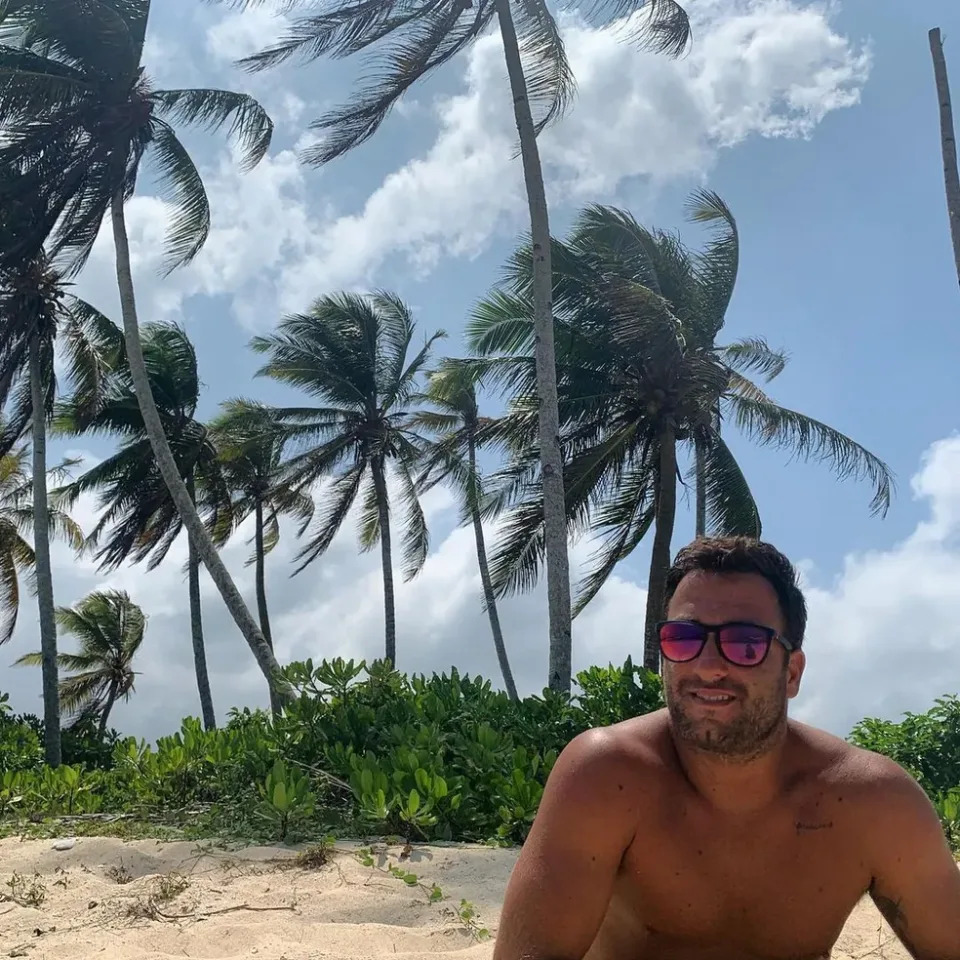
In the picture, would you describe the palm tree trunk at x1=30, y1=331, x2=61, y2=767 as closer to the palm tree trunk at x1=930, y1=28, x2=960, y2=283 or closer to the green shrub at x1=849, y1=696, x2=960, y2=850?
the green shrub at x1=849, y1=696, x2=960, y2=850

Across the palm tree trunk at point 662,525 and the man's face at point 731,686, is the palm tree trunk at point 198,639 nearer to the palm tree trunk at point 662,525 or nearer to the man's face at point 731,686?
the palm tree trunk at point 662,525

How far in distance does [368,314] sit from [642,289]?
373 inches

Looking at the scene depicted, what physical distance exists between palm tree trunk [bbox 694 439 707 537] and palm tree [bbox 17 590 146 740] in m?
19.5

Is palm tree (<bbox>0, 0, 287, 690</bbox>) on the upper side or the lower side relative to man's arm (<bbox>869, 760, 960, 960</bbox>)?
upper

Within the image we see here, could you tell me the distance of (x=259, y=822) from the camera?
5.37 m

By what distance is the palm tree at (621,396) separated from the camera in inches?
601

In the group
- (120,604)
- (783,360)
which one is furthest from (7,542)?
(783,360)

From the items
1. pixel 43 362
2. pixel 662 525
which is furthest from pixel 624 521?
pixel 43 362

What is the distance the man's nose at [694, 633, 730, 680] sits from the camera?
187 cm

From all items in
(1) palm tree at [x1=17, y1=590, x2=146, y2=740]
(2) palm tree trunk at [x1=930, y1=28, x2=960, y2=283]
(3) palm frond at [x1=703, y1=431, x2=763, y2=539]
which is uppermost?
(2) palm tree trunk at [x1=930, y1=28, x2=960, y2=283]

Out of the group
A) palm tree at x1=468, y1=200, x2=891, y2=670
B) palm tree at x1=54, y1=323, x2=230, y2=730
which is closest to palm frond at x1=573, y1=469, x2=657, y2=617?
palm tree at x1=468, y1=200, x2=891, y2=670

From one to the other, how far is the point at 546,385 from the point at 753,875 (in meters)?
8.86

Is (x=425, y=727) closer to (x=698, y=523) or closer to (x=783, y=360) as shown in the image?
(x=698, y=523)

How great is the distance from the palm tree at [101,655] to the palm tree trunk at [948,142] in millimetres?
25732
